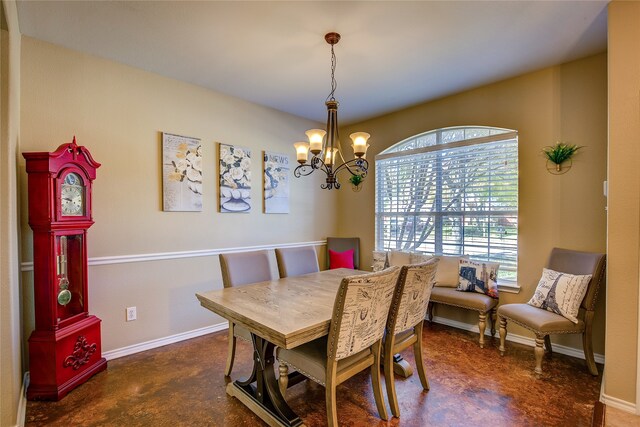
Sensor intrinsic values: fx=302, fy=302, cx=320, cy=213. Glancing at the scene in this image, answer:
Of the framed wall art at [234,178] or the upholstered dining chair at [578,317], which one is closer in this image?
the upholstered dining chair at [578,317]

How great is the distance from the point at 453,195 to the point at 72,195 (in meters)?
3.63

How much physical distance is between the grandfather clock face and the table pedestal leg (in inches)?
65.5

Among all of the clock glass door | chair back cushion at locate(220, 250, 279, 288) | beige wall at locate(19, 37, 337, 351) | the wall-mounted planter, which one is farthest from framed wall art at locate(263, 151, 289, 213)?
the wall-mounted planter

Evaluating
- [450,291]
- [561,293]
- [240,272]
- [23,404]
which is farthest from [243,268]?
[561,293]

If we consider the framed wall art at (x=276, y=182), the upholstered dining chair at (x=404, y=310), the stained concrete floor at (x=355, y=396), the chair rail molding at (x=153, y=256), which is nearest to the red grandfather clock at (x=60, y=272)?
the stained concrete floor at (x=355, y=396)

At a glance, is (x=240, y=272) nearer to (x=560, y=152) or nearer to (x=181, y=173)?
(x=181, y=173)

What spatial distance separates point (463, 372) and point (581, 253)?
4.66 feet

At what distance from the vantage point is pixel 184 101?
317 cm

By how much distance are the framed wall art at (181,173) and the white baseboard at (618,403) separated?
365cm

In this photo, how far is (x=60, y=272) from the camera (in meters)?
2.21

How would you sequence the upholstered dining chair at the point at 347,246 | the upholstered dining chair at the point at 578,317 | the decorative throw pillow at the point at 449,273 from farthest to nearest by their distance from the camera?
the upholstered dining chair at the point at 347,246, the decorative throw pillow at the point at 449,273, the upholstered dining chair at the point at 578,317

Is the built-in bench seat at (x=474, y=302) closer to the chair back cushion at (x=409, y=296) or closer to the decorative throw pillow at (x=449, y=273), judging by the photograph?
the decorative throw pillow at (x=449, y=273)

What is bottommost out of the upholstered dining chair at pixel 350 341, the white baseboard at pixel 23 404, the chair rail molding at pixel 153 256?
the white baseboard at pixel 23 404

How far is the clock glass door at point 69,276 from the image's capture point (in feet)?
7.24
